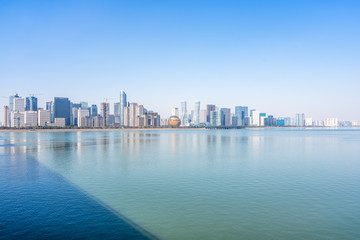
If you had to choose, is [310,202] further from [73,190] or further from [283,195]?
[73,190]

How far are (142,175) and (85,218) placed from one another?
15.4 metres

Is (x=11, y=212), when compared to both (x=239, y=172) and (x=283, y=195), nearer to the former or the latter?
(x=283, y=195)

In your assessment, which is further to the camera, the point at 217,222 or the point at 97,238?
the point at 217,222

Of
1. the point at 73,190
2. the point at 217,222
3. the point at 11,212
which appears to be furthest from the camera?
the point at 73,190

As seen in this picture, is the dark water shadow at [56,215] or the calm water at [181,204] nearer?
the dark water shadow at [56,215]

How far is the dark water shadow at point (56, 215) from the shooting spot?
15359mm

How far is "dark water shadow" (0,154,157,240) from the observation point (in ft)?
50.4

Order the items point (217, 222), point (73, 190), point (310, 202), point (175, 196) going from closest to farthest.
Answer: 1. point (217, 222)
2. point (310, 202)
3. point (175, 196)
4. point (73, 190)

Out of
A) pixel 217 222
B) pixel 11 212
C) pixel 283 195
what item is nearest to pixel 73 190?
pixel 11 212

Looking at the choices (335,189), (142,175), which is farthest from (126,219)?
(335,189)

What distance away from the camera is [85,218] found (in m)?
18.0

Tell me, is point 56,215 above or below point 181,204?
above

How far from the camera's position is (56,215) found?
59.9 ft

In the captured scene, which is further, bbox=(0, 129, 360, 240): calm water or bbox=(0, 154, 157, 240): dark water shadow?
bbox=(0, 129, 360, 240): calm water
